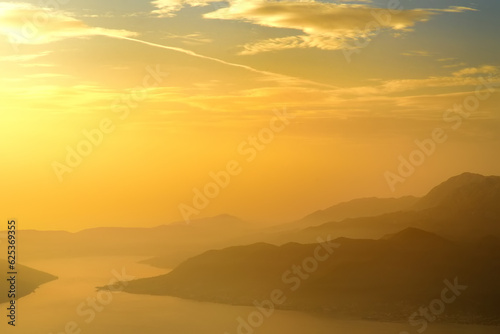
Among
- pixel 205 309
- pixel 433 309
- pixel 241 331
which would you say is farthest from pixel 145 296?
pixel 433 309

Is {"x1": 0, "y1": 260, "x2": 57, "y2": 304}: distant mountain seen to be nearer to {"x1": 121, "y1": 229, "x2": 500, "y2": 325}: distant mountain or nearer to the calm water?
the calm water

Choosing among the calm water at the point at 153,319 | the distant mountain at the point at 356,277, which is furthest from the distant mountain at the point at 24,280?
the distant mountain at the point at 356,277

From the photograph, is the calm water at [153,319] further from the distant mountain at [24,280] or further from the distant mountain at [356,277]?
the distant mountain at [356,277]

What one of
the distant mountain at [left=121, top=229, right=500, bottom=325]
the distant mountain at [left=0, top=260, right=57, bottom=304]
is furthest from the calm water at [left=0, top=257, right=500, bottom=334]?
the distant mountain at [left=121, top=229, right=500, bottom=325]

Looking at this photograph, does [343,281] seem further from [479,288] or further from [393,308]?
[479,288]

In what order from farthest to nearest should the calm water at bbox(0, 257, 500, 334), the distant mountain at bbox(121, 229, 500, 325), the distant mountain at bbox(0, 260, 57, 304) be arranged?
the distant mountain at bbox(121, 229, 500, 325)
the distant mountain at bbox(0, 260, 57, 304)
the calm water at bbox(0, 257, 500, 334)

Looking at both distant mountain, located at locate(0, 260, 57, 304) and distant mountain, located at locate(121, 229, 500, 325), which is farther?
distant mountain, located at locate(121, 229, 500, 325)
